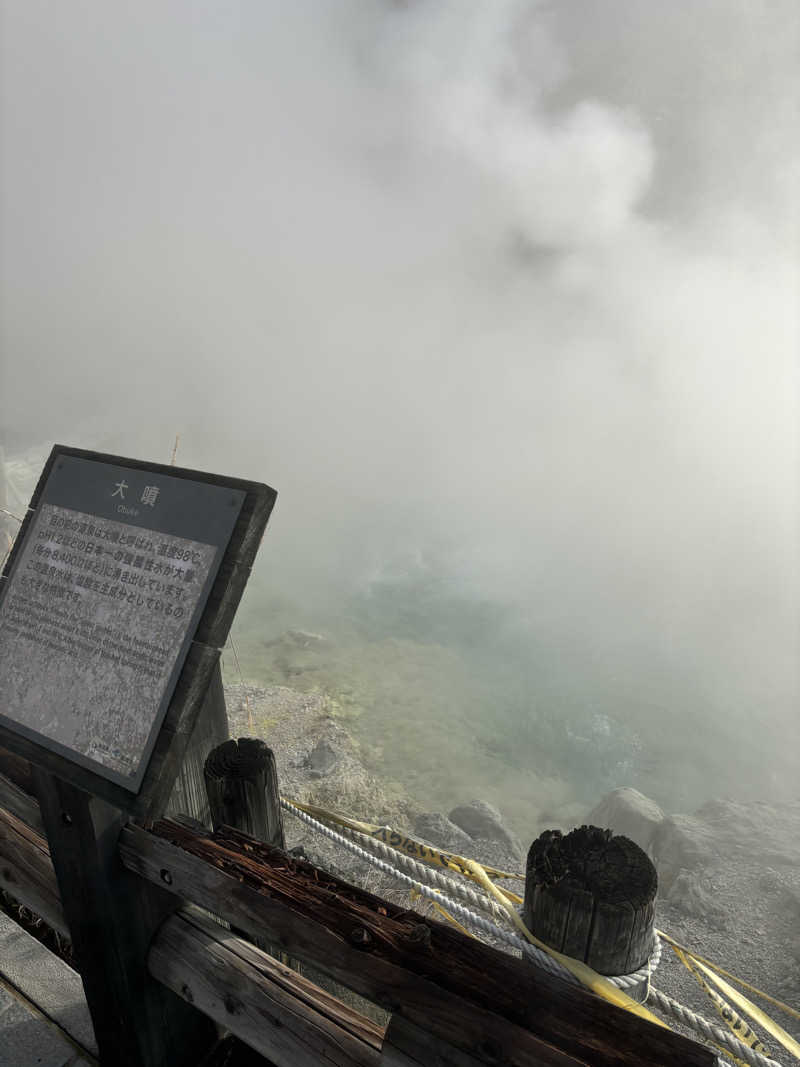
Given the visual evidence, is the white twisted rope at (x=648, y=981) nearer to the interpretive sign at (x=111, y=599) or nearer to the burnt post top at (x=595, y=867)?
the burnt post top at (x=595, y=867)

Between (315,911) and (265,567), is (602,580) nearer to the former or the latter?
(265,567)

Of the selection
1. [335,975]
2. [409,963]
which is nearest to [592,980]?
[409,963]

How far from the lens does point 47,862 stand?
2.04m

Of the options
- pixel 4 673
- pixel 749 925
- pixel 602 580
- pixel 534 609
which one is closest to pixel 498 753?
pixel 749 925

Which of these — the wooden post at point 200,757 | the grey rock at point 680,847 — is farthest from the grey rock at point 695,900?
the wooden post at point 200,757

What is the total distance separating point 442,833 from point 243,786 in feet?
18.7

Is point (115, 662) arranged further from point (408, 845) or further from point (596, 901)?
point (408, 845)

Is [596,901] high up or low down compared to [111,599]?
down

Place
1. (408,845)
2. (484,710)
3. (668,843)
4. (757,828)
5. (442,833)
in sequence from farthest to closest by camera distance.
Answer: (484,710), (757,828), (668,843), (442,833), (408,845)

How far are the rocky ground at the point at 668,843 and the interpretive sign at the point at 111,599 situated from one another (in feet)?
13.3

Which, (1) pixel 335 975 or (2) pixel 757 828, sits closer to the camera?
(1) pixel 335 975

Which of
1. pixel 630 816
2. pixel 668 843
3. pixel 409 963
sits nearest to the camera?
pixel 409 963

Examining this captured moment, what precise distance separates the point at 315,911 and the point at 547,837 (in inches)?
22.9

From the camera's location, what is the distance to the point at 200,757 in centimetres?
244
